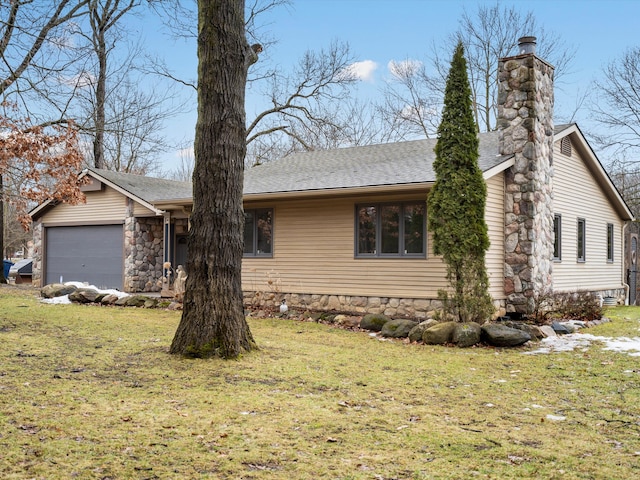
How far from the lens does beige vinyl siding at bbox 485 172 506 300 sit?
41.2ft

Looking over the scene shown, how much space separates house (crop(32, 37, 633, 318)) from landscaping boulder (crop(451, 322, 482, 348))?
1965 millimetres

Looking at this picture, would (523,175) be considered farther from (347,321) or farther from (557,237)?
(347,321)

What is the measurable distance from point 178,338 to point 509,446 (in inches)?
178

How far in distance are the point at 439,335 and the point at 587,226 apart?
8.50 metres

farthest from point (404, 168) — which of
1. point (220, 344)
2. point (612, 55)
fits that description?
point (612, 55)

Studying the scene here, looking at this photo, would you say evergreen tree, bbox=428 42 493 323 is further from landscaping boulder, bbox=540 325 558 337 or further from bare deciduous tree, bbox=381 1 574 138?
bare deciduous tree, bbox=381 1 574 138

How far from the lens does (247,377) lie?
6.93m

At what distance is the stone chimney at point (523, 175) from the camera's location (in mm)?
12859

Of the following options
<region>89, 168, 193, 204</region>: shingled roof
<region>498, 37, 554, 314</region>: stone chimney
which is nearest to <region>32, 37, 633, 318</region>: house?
<region>498, 37, 554, 314</region>: stone chimney

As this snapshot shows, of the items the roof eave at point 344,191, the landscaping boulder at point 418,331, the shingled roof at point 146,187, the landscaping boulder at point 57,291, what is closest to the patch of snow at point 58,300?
the landscaping boulder at point 57,291

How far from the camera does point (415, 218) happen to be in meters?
12.6

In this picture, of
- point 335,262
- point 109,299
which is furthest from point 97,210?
point 335,262

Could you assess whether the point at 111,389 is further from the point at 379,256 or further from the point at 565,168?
the point at 565,168

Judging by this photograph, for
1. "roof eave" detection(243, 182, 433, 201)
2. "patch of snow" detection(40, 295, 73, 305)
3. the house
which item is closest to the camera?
"roof eave" detection(243, 182, 433, 201)
